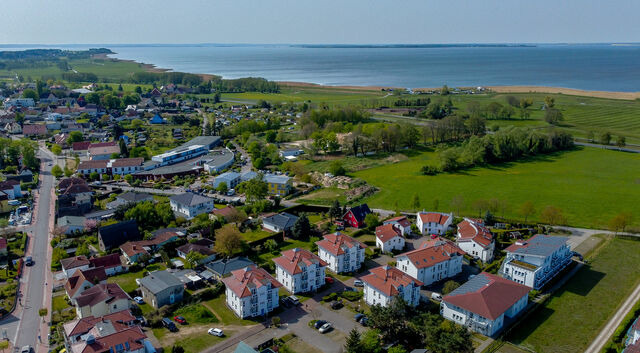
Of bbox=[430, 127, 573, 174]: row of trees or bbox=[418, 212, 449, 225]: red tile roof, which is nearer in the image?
bbox=[418, 212, 449, 225]: red tile roof

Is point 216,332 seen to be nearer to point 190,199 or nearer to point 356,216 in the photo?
point 356,216

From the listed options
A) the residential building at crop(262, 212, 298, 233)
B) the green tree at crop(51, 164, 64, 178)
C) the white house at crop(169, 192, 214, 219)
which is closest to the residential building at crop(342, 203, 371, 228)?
the residential building at crop(262, 212, 298, 233)

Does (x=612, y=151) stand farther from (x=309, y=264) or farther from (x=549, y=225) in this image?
(x=309, y=264)

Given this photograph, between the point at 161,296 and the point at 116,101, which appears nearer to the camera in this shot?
the point at 161,296

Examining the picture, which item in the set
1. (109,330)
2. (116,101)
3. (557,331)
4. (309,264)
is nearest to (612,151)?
(557,331)

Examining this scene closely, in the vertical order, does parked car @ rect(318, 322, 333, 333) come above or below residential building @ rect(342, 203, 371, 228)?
below

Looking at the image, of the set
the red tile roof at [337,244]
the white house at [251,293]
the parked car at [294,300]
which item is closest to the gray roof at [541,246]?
the red tile roof at [337,244]

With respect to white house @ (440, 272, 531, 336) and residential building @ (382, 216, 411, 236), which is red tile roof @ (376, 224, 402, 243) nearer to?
residential building @ (382, 216, 411, 236)

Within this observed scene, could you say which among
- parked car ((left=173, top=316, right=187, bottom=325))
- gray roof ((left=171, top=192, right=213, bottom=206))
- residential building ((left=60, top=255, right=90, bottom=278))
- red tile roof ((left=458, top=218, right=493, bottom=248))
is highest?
red tile roof ((left=458, top=218, right=493, bottom=248))
